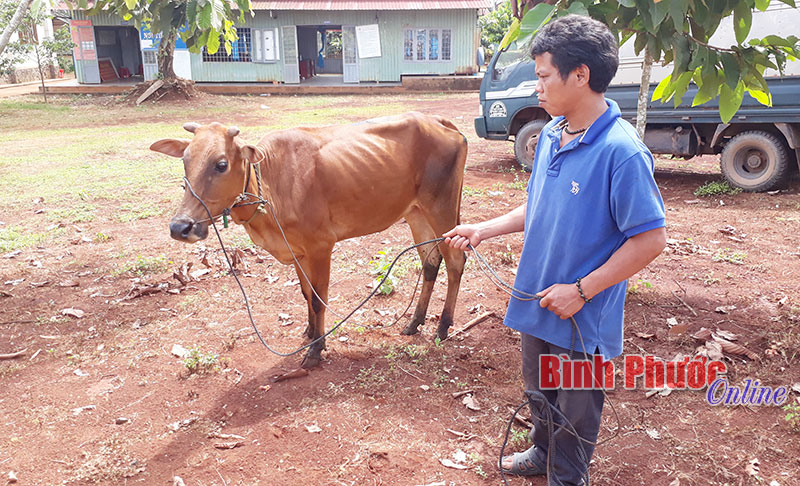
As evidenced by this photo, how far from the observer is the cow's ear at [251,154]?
4000mm

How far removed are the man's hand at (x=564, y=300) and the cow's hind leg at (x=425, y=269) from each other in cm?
270

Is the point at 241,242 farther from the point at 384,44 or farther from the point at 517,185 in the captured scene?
the point at 384,44

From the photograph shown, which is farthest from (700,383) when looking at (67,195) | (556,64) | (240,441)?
(67,195)

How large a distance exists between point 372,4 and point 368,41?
1.68 meters

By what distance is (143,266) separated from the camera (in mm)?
6574

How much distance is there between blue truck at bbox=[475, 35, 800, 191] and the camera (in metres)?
8.62

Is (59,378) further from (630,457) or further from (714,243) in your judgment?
(714,243)

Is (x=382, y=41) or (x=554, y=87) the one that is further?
(x=382, y=41)

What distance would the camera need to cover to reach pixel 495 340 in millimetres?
4996

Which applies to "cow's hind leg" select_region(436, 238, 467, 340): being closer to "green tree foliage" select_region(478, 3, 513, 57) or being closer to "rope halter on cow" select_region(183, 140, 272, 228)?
"rope halter on cow" select_region(183, 140, 272, 228)

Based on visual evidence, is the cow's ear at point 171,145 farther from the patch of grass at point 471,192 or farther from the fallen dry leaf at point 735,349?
the patch of grass at point 471,192

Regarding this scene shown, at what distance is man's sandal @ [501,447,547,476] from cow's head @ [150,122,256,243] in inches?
93.1

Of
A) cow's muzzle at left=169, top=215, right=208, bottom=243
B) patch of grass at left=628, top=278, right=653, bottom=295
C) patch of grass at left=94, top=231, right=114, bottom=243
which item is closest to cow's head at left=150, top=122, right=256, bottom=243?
cow's muzzle at left=169, top=215, right=208, bottom=243

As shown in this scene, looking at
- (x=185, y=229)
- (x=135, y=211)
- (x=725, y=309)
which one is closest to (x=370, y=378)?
(x=185, y=229)
